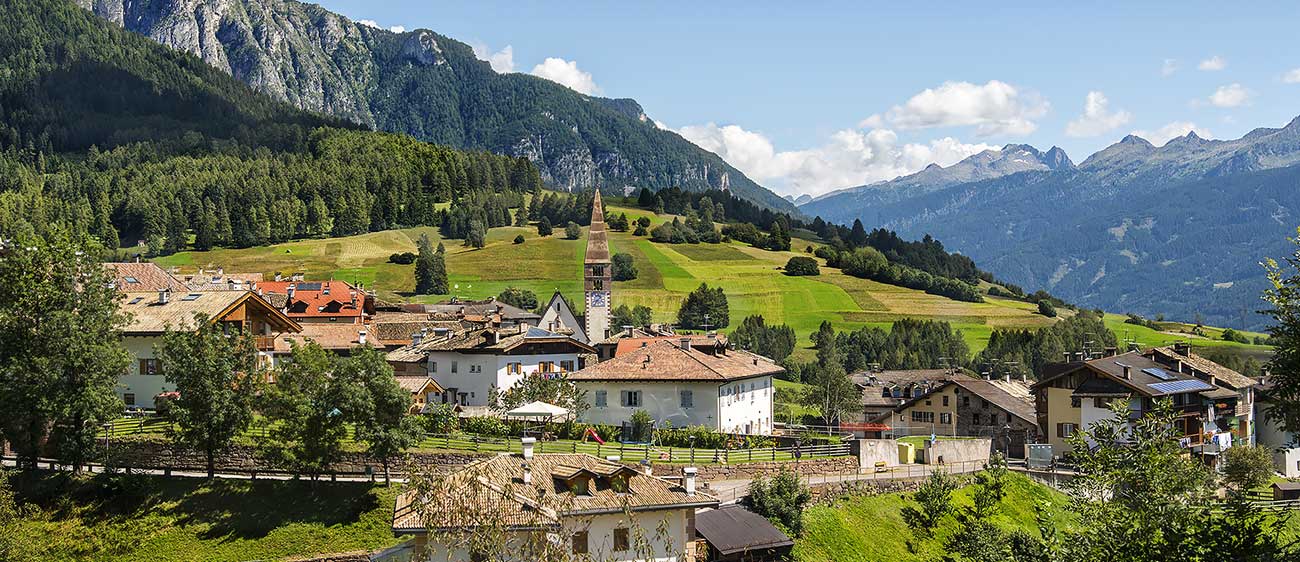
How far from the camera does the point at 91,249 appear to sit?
48.9 m

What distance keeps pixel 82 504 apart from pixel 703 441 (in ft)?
77.5

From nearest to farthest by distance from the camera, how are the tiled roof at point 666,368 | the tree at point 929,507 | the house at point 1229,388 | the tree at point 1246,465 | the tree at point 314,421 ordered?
the tree at point 314,421
the tree at point 929,507
the tiled roof at point 666,368
the tree at point 1246,465
the house at point 1229,388

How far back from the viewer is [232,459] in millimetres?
47031

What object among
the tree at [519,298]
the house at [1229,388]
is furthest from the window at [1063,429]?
the tree at [519,298]

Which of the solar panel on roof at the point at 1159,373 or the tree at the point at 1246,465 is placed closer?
the tree at the point at 1246,465

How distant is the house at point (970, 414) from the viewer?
75.2 m

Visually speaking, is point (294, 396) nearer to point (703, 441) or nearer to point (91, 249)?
point (91, 249)

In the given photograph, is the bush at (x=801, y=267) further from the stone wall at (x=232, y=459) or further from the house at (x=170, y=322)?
the stone wall at (x=232, y=459)

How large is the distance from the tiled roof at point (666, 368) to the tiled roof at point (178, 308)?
1579 centimetres

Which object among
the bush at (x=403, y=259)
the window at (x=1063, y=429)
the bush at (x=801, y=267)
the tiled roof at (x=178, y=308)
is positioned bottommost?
the window at (x=1063, y=429)

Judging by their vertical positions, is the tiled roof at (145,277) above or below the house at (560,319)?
above

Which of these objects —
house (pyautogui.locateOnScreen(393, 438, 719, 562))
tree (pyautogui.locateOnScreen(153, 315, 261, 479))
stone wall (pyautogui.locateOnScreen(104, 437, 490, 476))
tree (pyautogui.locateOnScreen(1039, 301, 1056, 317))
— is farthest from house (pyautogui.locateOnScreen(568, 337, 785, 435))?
tree (pyautogui.locateOnScreen(1039, 301, 1056, 317))

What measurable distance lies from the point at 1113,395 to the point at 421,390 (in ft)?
118

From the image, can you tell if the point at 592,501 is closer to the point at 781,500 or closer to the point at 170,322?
the point at 781,500
